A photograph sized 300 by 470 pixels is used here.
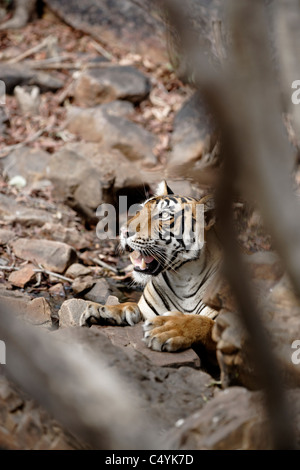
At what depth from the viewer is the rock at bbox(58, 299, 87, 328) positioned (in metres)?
4.61

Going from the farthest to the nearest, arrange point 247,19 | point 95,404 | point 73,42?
point 73,42
point 95,404
point 247,19

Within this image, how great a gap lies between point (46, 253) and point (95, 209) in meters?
1.54

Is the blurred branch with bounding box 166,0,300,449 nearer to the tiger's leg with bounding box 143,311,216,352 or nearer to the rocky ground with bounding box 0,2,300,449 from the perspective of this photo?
the rocky ground with bounding box 0,2,300,449

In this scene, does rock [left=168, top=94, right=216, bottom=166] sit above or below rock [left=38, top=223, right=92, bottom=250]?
above

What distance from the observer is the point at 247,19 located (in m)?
1.10

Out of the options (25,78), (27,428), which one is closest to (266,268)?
(27,428)

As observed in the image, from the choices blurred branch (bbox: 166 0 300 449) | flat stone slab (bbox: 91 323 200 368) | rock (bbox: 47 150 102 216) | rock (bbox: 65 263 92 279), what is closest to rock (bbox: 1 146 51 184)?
rock (bbox: 47 150 102 216)

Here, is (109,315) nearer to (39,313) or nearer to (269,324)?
(39,313)

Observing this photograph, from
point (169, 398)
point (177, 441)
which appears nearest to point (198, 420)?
point (177, 441)

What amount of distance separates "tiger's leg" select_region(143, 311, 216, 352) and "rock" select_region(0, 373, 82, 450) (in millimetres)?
1277

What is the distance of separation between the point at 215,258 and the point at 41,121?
6.57 metres

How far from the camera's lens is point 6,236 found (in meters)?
6.75

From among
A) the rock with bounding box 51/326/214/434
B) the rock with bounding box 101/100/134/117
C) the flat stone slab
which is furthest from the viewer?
the rock with bounding box 101/100/134/117

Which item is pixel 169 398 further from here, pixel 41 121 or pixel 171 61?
pixel 171 61
